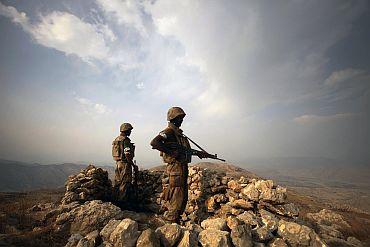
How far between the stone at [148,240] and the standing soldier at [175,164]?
238cm

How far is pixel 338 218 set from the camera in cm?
1275

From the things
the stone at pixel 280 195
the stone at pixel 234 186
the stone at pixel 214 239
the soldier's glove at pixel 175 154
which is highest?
the soldier's glove at pixel 175 154

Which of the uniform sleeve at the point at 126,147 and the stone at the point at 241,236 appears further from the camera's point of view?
the uniform sleeve at the point at 126,147

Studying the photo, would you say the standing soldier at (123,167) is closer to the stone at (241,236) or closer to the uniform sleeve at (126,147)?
the uniform sleeve at (126,147)

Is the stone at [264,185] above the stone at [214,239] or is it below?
above

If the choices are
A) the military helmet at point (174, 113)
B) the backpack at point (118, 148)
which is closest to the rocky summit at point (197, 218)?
the backpack at point (118, 148)

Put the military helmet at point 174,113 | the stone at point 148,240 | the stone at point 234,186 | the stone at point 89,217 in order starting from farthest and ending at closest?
the stone at point 234,186, the military helmet at point 174,113, the stone at point 89,217, the stone at point 148,240

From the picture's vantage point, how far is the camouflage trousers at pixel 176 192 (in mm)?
6031

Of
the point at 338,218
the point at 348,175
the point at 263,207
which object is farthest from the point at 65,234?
the point at 348,175

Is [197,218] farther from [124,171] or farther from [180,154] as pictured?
[124,171]

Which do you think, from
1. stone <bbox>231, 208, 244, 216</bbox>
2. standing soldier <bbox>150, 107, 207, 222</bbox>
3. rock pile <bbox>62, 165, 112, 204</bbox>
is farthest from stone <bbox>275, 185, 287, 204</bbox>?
rock pile <bbox>62, 165, 112, 204</bbox>

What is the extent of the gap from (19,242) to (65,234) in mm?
1184

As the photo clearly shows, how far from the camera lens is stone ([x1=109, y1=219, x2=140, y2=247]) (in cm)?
359

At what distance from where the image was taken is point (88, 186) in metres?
8.34
